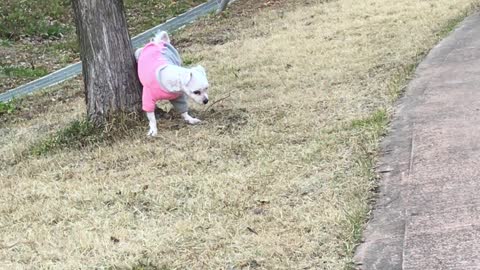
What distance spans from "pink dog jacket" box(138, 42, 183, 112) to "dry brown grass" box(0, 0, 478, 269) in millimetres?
289

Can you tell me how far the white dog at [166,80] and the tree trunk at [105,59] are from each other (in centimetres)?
18

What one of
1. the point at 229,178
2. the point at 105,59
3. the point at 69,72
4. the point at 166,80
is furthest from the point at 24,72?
the point at 229,178

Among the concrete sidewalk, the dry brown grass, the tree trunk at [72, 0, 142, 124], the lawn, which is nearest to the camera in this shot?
the concrete sidewalk

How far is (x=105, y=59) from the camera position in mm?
5699

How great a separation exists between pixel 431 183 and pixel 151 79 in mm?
2516

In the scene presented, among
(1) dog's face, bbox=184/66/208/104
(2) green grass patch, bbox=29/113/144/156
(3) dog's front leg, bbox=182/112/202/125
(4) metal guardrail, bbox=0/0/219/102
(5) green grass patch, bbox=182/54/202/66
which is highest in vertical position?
(1) dog's face, bbox=184/66/208/104

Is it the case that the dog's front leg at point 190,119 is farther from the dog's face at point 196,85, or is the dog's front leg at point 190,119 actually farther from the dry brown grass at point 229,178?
the dog's face at point 196,85

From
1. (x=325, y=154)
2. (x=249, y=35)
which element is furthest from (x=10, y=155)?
(x=249, y=35)

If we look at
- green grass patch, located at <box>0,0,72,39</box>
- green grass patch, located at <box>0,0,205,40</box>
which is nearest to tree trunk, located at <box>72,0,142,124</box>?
green grass patch, located at <box>0,0,205,40</box>

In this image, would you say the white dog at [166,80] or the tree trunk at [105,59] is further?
the tree trunk at [105,59]

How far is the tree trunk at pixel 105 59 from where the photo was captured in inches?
223

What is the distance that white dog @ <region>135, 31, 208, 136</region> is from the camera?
5.35 m

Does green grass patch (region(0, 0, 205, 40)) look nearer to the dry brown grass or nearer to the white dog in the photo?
the dry brown grass

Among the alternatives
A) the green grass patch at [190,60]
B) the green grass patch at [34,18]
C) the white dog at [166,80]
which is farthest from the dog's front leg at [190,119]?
the green grass patch at [34,18]
